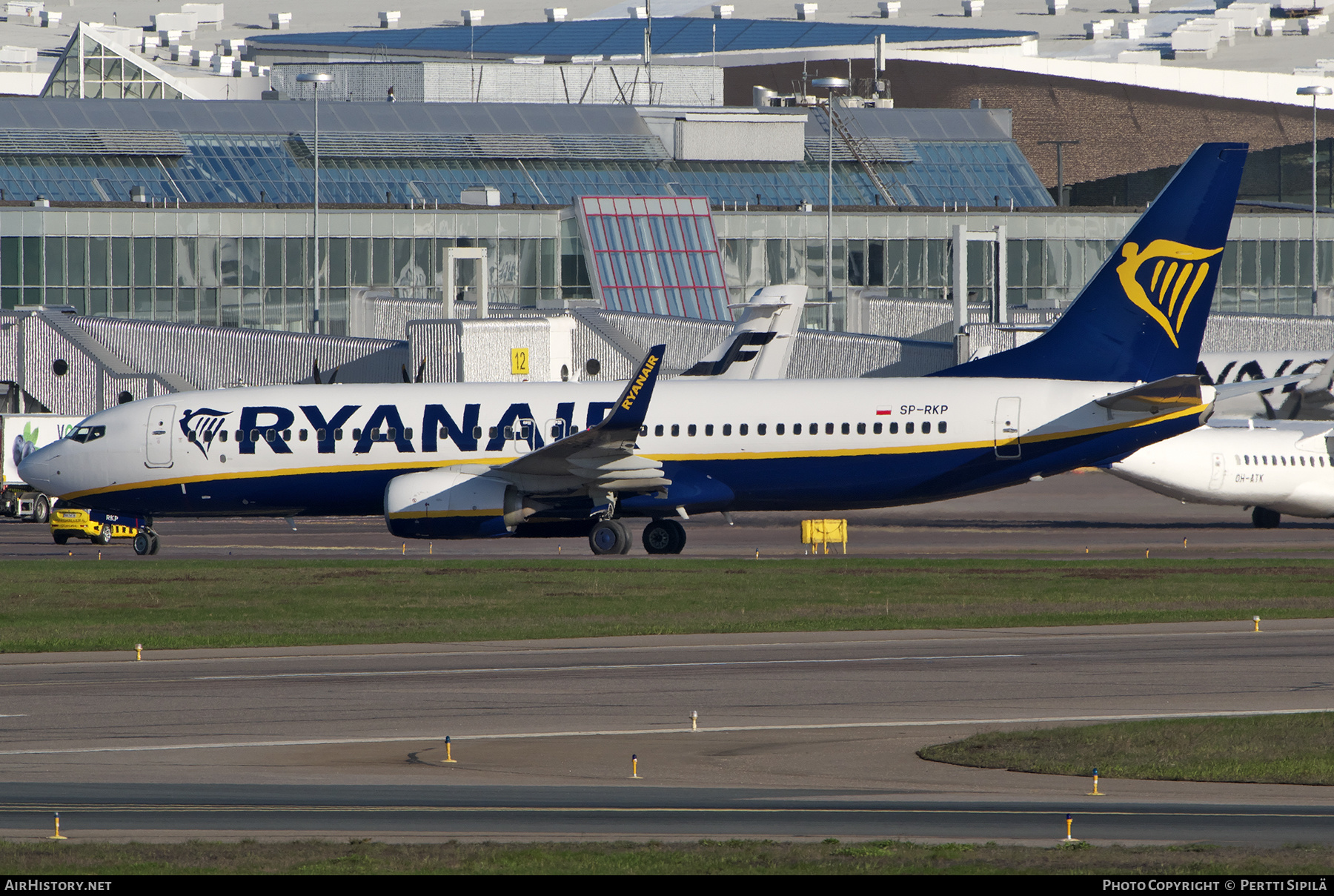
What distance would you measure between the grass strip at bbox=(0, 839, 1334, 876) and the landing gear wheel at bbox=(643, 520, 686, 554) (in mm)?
27009

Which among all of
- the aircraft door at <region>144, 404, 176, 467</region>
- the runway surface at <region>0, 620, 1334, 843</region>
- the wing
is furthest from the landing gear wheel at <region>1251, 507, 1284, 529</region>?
the aircraft door at <region>144, 404, 176, 467</region>

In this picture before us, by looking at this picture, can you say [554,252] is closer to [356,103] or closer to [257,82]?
[356,103]

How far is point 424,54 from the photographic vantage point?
143125 mm

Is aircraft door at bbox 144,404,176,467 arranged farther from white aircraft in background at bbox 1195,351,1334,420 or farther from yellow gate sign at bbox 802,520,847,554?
white aircraft in background at bbox 1195,351,1334,420

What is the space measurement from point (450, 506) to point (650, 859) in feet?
86.0

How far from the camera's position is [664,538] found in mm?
40375

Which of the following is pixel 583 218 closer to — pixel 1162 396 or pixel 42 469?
pixel 42 469

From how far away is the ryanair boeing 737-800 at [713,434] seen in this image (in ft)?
126

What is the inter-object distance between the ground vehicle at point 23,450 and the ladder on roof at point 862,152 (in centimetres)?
5517

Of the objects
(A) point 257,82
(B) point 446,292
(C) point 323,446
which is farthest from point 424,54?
(C) point 323,446

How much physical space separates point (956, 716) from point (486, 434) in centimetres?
2184

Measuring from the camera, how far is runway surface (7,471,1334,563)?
136 ft

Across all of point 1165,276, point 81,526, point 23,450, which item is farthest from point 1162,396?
point 23,450

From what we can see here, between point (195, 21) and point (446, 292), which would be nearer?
point (446, 292)
